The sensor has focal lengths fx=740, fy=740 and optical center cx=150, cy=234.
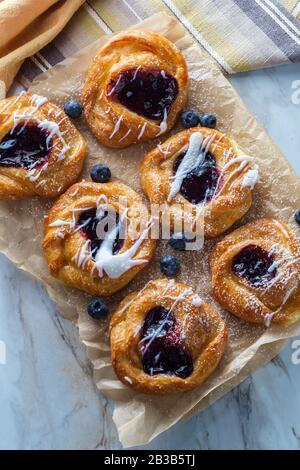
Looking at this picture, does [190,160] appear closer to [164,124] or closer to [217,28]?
[164,124]

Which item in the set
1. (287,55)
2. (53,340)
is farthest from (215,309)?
(287,55)

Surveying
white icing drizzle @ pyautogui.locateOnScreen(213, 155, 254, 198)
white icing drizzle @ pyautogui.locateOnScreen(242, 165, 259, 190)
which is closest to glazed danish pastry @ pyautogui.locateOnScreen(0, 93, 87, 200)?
white icing drizzle @ pyautogui.locateOnScreen(213, 155, 254, 198)

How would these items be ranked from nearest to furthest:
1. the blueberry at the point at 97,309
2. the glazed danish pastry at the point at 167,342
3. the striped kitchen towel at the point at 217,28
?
the glazed danish pastry at the point at 167,342
the blueberry at the point at 97,309
the striped kitchen towel at the point at 217,28

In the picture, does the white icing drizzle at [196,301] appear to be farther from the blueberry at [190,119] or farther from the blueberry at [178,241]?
the blueberry at [190,119]

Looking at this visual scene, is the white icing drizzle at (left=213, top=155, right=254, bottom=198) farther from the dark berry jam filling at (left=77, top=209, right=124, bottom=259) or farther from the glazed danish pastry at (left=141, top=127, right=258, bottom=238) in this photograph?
the dark berry jam filling at (left=77, top=209, right=124, bottom=259)

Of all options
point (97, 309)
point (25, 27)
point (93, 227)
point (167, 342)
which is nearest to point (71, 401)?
point (97, 309)

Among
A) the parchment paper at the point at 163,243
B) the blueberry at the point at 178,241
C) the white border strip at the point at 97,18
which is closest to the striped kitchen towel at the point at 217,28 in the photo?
the white border strip at the point at 97,18
